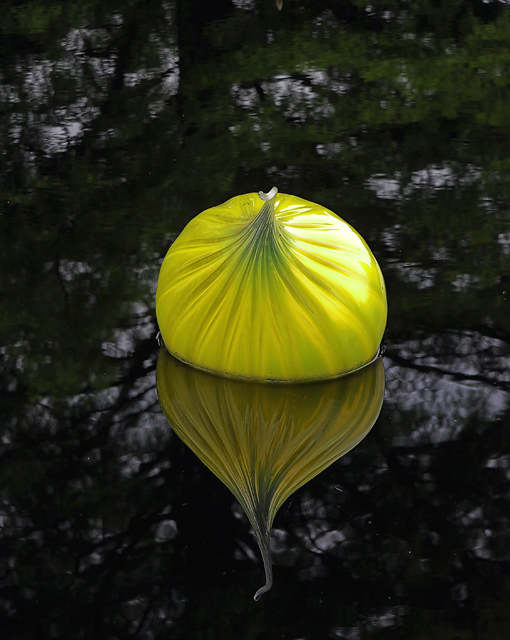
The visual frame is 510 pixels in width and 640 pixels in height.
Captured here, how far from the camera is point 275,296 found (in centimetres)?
263

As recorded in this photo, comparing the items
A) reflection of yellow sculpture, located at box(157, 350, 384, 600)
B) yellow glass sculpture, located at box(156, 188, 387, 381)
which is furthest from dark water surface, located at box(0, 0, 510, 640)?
yellow glass sculpture, located at box(156, 188, 387, 381)

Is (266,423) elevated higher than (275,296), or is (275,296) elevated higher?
→ (275,296)

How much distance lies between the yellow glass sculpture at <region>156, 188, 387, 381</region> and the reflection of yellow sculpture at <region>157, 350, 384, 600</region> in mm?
49

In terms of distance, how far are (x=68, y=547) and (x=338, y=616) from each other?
68 centimetres

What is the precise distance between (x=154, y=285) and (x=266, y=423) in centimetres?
95

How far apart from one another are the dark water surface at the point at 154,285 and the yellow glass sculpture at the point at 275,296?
243mm

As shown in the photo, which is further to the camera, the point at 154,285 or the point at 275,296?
the point at 154,285

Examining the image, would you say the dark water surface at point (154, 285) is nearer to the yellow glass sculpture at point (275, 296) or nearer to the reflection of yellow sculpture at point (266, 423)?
the reflection of yellow sculpture at point (266, 423)

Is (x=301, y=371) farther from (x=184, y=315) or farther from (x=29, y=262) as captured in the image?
(x=29, y=262)

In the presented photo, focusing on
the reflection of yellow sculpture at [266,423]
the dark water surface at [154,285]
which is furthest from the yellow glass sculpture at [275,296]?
the dark water surface at [154,285]

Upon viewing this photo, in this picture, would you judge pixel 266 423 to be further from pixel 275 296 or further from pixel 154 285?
pixel 154 285

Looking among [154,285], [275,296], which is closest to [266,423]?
[275,296]

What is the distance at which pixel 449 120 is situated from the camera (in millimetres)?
4832

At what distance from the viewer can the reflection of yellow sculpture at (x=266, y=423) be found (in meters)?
2.45
